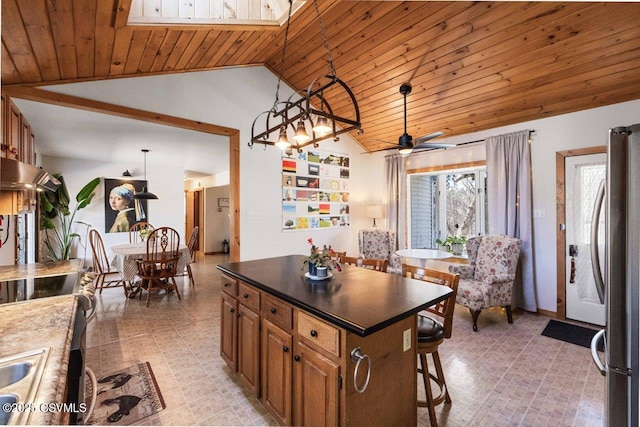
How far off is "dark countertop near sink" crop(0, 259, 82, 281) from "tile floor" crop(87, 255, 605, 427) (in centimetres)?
86

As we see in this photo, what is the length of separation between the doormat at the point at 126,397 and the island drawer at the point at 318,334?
1.33m

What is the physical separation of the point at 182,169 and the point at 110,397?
20.2ft

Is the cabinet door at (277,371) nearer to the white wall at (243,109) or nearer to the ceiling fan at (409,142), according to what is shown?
the white wall at (243,109)

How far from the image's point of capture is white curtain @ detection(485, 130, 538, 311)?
379 cm

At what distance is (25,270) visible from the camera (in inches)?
93.8

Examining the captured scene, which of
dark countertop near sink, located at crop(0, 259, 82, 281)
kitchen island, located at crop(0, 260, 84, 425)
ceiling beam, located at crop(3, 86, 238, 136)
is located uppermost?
ceiling beam, located at crop(3, 86, 238, 136)

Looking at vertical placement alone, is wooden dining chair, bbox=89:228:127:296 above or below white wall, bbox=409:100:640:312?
below

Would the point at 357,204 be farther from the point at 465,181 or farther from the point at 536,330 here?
the point at 536,330

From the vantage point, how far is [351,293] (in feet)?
5.53

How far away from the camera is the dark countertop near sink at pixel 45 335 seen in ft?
2.67

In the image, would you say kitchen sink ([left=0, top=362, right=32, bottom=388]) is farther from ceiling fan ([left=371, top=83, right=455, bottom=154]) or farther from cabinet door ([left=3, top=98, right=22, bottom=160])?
ceiling fan ([left=371, top=83, right=455, bottom=154])

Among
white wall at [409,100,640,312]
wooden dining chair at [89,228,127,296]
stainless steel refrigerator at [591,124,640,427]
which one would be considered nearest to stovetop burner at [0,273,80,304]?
wooden dining chair at [89,228,127,296]

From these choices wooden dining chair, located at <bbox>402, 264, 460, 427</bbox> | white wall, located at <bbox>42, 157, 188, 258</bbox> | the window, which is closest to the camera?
wooden dining chair, located at <bbox>402, 264, 460, 427</bbox>

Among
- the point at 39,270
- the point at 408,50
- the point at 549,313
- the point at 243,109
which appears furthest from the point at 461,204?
the point at 39,270
